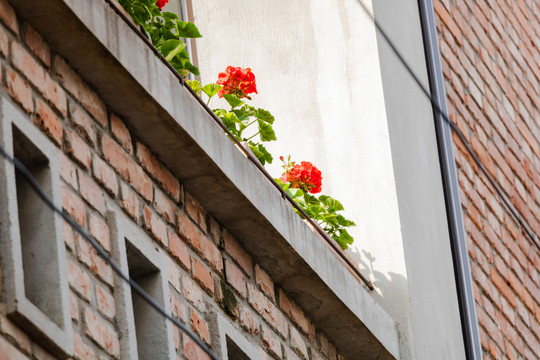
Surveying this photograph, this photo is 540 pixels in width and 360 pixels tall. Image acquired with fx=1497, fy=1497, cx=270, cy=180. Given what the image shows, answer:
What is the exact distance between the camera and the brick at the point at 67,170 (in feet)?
14.4

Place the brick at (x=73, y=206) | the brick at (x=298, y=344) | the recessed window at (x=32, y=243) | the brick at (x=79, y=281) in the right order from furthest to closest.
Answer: the brick at (x=298, y=344)
the brick at (x=73, y=206)
the brick at (x=79, y=281)
the recessed window at (x=32, y=243)

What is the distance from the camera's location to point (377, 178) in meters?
6.70

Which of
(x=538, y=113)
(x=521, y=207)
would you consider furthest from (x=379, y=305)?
(x=538, y=113)

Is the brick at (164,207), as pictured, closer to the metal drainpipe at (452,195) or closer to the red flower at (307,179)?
the red flower at (307,179)

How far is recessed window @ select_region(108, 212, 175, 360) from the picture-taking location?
14.7 feet

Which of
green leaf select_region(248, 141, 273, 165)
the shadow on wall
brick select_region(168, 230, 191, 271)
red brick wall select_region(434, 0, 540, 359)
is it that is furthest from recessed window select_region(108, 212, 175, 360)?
red brick wall select_region(434, 0, 540, 359)

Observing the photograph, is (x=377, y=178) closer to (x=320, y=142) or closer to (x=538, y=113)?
(x=320, y=142)

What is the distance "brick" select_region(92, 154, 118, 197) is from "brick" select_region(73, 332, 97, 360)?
1.97 ft

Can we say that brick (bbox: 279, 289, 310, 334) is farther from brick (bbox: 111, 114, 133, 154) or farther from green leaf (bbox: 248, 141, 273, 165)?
brick (bbox: 111, 114, 133, 154)

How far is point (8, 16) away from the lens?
436 centimetres

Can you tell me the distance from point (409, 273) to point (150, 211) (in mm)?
1913

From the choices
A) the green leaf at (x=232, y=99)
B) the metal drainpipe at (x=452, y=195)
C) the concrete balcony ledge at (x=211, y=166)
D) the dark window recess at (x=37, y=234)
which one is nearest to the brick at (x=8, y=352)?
the dark window recess at (x=37, y=234)

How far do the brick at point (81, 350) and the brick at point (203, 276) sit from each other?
2.93ft

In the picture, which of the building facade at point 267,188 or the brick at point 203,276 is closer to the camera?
the building facade at point 267,188
